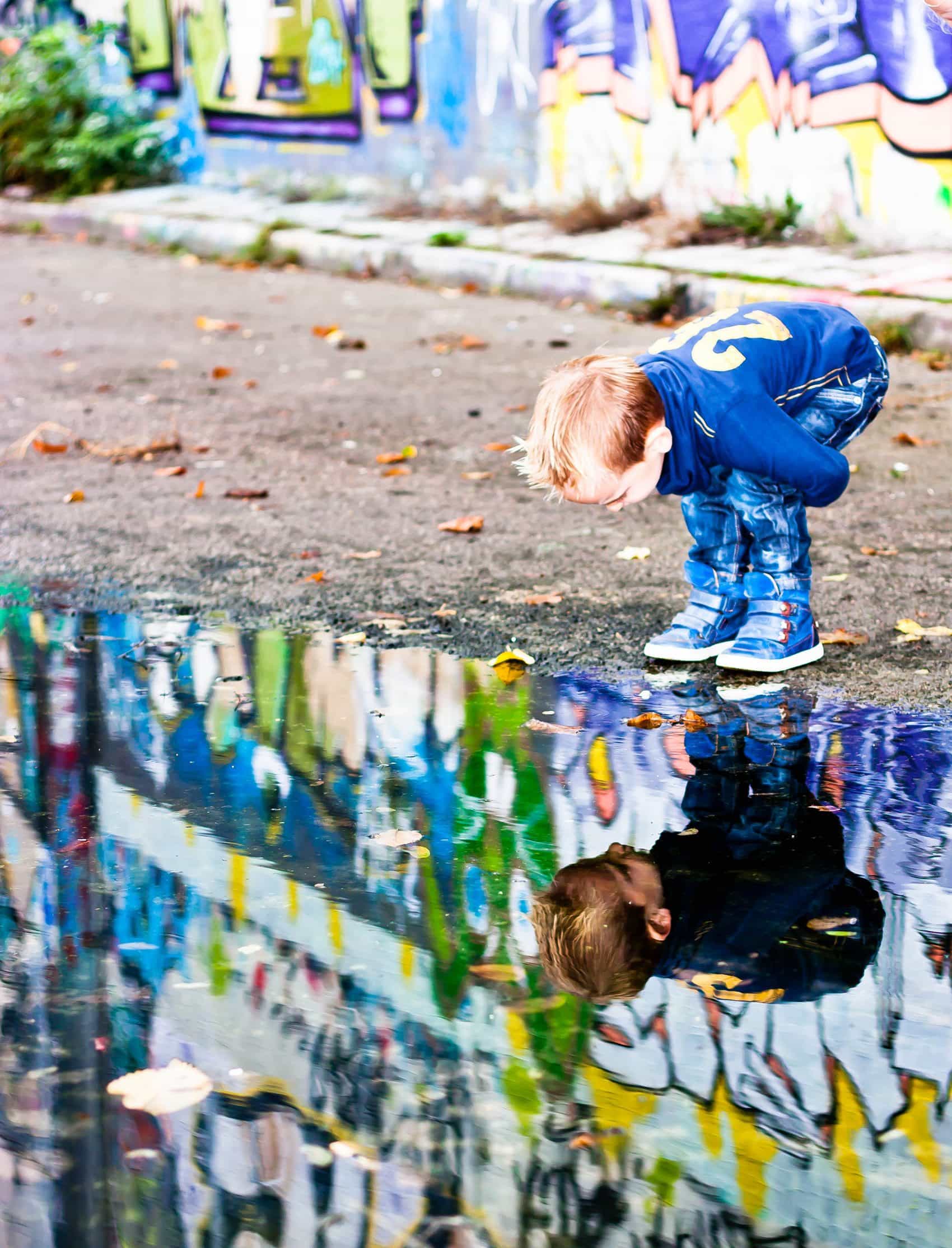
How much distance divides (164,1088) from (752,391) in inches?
64.7

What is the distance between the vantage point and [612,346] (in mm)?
6531

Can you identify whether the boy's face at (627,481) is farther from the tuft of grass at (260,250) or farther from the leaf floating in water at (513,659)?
the tuft of grass at (260,250)

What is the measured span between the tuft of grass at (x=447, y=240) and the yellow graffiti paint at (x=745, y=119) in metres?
1.73

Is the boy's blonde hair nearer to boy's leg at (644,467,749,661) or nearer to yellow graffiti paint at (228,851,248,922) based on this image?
boy's leg at (644,467,749,661)

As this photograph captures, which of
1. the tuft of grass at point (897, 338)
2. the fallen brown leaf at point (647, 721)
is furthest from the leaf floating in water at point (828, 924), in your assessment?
the tuft of grass at point (897, 338)

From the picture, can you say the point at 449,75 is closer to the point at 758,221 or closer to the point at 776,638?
the point at 758,221

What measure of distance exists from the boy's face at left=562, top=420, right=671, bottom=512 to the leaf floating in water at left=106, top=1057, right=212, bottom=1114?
1266mm

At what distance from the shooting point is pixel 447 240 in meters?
9.30

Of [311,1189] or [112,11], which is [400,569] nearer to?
[311,1189]

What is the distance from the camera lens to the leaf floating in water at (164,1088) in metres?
1.71

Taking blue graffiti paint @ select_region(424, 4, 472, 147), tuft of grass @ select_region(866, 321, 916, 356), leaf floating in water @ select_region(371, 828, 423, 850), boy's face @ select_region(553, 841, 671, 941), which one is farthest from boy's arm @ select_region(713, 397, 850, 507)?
blue graffiti paint @ select_region(424, 4, 472, 147)

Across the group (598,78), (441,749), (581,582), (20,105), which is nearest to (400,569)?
(581,582)

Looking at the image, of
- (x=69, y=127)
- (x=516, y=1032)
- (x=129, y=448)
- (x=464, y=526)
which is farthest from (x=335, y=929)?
(x=69, y=127)

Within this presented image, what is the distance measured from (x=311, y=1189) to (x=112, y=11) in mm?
14438
